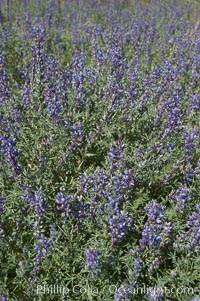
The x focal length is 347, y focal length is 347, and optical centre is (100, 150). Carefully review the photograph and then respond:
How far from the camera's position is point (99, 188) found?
3051 millimetres

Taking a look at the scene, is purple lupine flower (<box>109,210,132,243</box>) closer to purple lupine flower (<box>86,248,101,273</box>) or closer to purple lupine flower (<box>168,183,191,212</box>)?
purple lupine flower (<box>86,248,101,273</box>)

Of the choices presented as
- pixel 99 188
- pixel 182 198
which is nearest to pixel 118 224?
pixel 99 188


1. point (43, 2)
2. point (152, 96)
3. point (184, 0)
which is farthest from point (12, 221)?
point (184, 0)

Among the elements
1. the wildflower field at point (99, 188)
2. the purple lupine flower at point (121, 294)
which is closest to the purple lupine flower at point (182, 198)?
the wildflower field at point (99, 188)

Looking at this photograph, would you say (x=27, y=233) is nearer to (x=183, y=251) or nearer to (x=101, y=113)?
(x=183, y=251)

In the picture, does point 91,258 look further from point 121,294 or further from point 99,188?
point 99,188

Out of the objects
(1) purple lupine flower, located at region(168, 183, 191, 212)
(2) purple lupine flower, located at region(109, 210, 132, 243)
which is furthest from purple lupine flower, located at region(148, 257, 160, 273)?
(1) purple lupine flower, located at region(168, 183, 191, 212)

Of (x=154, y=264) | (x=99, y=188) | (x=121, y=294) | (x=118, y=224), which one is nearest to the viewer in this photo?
(x=121, y=294)

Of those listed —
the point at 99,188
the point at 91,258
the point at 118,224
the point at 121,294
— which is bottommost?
the point at 121,294

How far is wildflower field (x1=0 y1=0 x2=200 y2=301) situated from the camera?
2.77m

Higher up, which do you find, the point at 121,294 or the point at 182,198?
the point at 182,198

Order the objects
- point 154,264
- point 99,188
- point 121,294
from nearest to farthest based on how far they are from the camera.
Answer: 1. point 121,294
2. point 154,264
3. point 99,188

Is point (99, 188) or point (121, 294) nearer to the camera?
point (121, 294)

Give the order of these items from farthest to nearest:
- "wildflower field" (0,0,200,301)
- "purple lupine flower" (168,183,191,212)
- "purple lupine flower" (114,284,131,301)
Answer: "purple lupine flower" (168,183,191,212) → "wildflower field" (0,0,200,301) → "purple lupine flower" (114,284,131,301)
